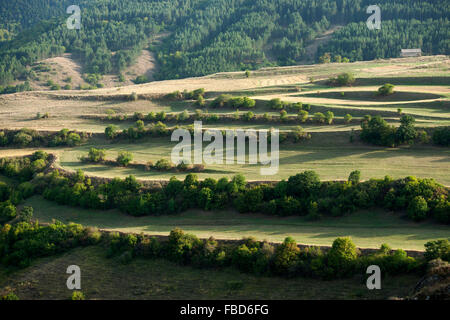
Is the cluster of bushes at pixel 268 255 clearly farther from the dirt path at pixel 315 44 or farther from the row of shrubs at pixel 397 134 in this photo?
the dirt path at pixel 315 44

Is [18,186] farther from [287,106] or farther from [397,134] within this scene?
[397,134]

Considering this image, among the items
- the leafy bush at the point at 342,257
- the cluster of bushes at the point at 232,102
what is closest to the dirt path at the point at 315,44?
the cluster of bushes at the point at 232,102

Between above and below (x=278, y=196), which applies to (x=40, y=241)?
below

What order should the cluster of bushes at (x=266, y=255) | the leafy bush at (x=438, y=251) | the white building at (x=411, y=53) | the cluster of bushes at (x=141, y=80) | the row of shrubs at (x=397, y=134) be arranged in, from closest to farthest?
the leafy bush at (x=438, y=251) → the cluster of bushes at (x=266, y=255) → the row of shrubs at (x=397, y=134) → the white building at (x=411, y=53) → the cluster of bushes at (x=141, y=80)

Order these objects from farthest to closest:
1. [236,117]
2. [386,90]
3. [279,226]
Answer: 1. [386,90]
2. [236,117]
3. [279,226]

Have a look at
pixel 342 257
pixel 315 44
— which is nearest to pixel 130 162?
pixel 342 257

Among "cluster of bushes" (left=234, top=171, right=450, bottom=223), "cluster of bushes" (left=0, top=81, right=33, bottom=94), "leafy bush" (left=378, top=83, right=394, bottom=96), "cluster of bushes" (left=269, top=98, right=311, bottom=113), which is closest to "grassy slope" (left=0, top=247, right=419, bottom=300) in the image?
"cluster of bushes" (left=234, top=171, right=450, bottom=223)

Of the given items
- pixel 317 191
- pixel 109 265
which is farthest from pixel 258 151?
pixel 109 265
